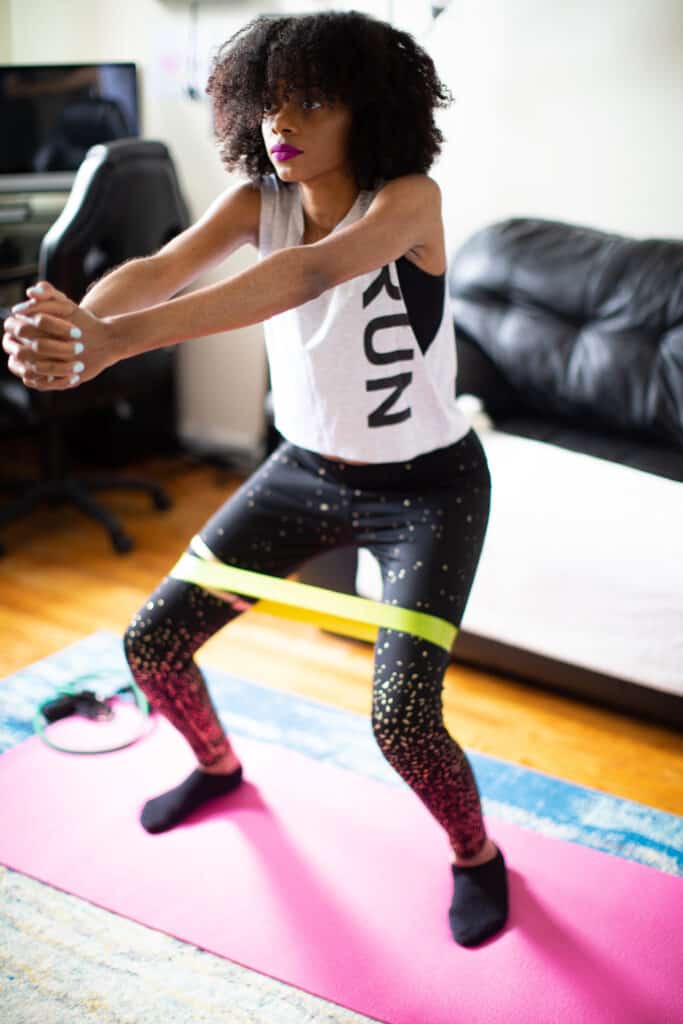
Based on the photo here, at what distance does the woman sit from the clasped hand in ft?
0.47

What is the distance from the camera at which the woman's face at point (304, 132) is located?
1.30 meters

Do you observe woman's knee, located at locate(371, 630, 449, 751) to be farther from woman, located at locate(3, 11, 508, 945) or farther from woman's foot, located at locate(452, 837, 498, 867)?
woman's foot, located at locate(452, 837, 498, 867)

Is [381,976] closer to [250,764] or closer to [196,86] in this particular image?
[250,764]

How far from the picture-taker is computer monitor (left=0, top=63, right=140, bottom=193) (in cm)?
309

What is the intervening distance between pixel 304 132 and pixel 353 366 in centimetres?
32

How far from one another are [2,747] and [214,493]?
59.7 inches

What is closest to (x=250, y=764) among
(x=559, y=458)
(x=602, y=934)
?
(x=602, y=934)

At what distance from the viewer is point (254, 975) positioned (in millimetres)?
1396

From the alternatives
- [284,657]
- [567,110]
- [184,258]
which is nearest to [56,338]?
[184,258]

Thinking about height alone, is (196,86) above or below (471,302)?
above

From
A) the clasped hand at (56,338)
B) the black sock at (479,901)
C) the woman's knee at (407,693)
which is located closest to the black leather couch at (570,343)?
the black sock at (479,901)

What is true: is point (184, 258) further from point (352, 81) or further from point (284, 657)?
point (284, 657)

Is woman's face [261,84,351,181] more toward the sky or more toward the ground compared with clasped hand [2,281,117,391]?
more toward the sky

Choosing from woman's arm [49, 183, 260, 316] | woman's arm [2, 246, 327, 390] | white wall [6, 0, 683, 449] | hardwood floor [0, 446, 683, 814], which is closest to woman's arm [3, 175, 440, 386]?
woman's arm [2, 246, 327, 390]
